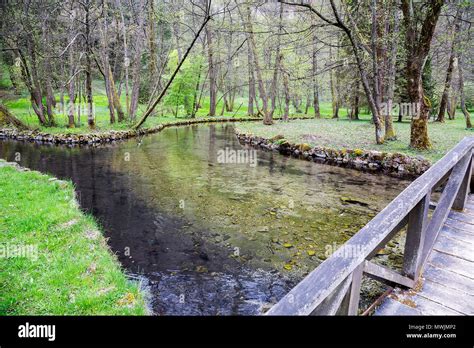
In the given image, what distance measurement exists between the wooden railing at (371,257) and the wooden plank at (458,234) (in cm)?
60

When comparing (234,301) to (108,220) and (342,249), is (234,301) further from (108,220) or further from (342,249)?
(108,220)

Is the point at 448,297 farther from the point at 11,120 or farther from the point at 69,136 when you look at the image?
the point at 11,120

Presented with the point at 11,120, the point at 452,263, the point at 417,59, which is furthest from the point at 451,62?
the point at 11,120

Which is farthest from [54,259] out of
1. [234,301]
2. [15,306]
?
[234,301]

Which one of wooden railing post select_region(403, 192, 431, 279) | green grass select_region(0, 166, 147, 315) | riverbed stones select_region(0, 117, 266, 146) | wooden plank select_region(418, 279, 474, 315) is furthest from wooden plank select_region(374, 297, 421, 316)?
riverbed stones select_region(0, 117, 266, 146)

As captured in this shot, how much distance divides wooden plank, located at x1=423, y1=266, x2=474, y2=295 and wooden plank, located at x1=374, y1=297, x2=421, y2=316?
2.30 feet

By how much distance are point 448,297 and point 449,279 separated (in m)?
0.39

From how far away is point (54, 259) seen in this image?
5.27 metres

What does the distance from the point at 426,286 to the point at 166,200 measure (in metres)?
7.29

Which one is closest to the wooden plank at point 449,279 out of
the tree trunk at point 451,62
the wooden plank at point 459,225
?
the wooden plank at point 459,225

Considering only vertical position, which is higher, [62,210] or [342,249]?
[342,249]

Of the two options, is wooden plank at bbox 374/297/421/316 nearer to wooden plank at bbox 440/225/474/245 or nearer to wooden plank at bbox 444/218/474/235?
wooden plank at bbox 440/225/474/245

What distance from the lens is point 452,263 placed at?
13.0 ft

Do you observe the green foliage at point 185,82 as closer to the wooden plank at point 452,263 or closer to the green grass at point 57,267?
the green grass at point 57,267
